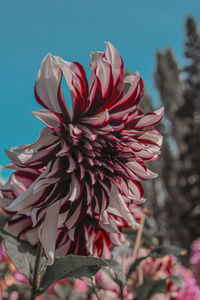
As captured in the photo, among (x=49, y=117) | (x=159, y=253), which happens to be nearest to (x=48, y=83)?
(x=49, y=117)

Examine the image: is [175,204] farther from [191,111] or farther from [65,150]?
[65,150]

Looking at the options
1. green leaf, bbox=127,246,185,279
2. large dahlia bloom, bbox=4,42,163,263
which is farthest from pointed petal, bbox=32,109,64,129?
green leaf, bbox=127,246,185,279

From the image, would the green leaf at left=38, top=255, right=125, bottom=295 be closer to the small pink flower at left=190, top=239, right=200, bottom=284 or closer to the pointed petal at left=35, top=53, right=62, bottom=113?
the pointed petal at left=35, top=53, right=62, bottom=113

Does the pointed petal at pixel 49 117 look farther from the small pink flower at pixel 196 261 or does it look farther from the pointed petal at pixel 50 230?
the small pink flower at pixel 196 261

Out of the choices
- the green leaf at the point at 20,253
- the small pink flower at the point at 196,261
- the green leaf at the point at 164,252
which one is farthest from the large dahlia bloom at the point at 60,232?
the small pink flower at the point at 196,261

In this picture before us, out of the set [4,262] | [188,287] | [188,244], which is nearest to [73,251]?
[188,287]

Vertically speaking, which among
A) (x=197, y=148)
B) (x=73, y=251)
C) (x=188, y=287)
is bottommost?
(x=197, y=148)
